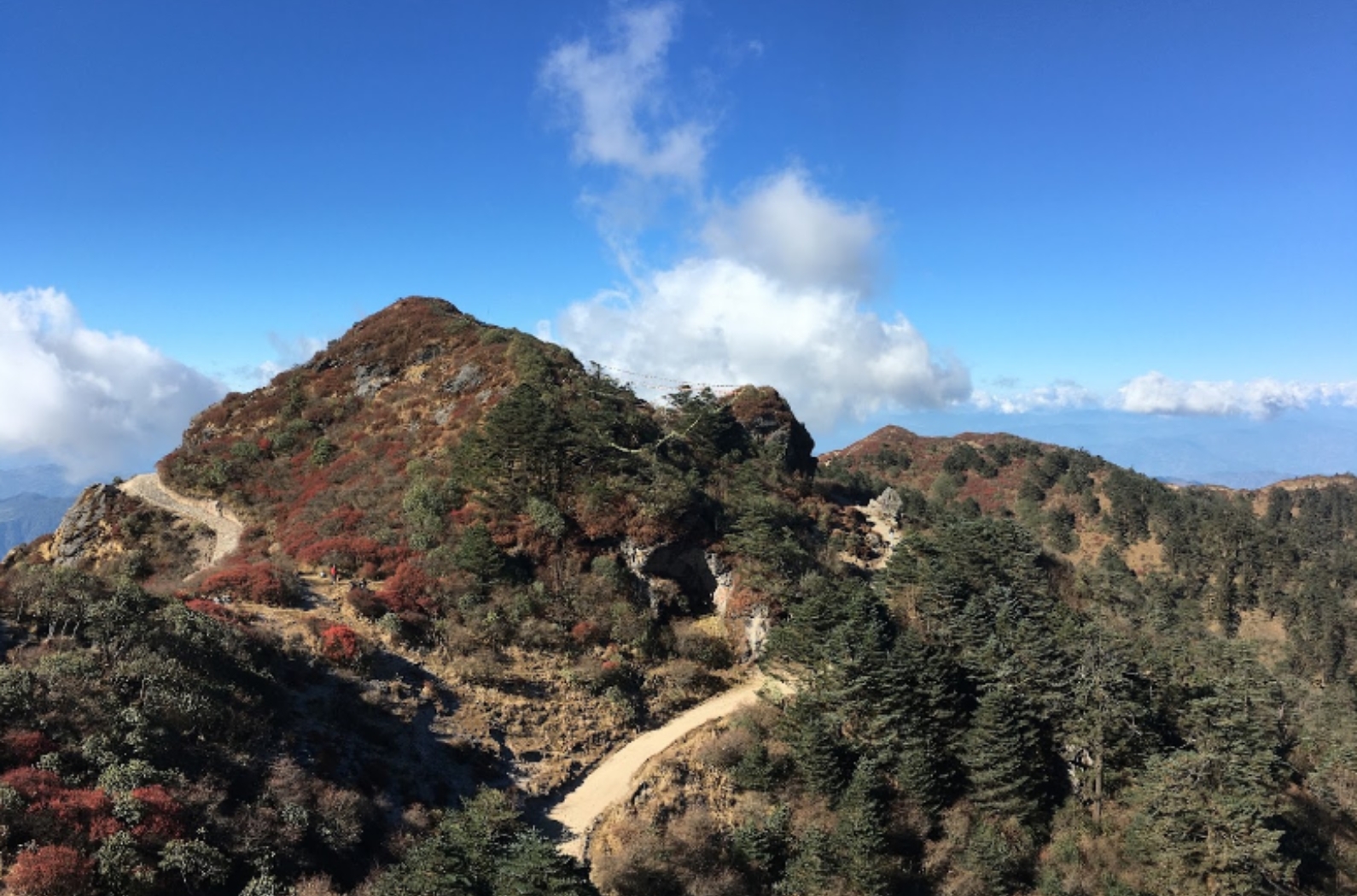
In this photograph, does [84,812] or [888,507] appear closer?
[84,812]

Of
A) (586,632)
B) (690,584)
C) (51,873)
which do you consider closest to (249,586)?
(586,632)

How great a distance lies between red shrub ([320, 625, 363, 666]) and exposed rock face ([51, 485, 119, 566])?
3414cm

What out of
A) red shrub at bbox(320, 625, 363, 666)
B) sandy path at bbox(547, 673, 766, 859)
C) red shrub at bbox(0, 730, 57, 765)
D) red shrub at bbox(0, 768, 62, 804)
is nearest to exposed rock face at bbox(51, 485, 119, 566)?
red shrub at bbox(320, 625, 363, 666)

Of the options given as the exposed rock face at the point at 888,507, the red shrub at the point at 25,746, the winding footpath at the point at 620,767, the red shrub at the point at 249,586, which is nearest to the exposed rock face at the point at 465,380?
the winding footpath at the point at 620,767

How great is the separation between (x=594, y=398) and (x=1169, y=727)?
1801 inches

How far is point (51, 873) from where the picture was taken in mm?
17328

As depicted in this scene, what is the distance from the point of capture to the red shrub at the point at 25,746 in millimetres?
20672

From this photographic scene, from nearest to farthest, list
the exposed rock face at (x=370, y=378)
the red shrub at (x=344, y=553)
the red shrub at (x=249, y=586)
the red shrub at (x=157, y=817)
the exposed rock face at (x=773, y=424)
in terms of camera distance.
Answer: the red shrub at (x=157, y=817) → the red shrub at (x=249, y=586) → the red shrub at (x=344, y=553) → the exposed rock face at (x=370, y=378) → the exposed rock face at (x=773, y=424)

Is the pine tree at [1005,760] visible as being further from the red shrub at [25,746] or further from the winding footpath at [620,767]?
the red shrub at [25,746]

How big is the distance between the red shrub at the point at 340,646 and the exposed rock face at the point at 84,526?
3414 cm

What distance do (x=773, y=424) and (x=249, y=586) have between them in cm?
5978

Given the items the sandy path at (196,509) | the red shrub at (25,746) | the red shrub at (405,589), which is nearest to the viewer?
the red shrub at (25,746)

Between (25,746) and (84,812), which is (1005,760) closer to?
(84,812)

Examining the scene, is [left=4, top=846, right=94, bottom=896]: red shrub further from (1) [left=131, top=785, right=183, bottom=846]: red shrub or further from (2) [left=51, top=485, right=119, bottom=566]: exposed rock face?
(2) [left=51, top=485, right=119, bottom=566]: exposed rock face
